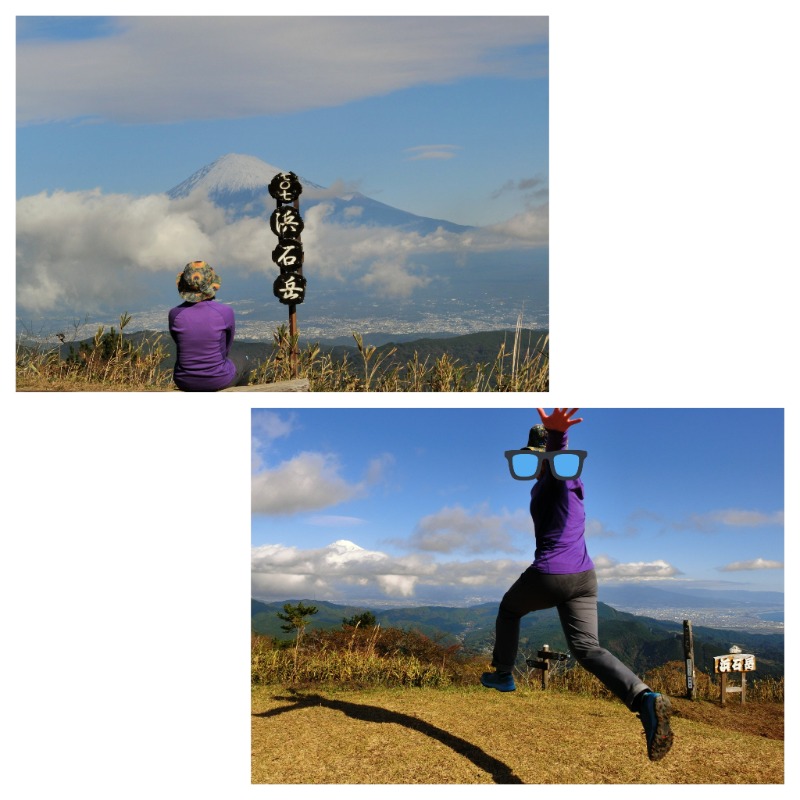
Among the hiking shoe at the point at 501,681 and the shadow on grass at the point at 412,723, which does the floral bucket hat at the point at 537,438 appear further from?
the shadow on grass at the point at 412,723

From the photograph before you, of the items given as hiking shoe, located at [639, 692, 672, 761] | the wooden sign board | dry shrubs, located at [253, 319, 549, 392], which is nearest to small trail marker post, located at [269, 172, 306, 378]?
dry shrubs, located at [253, 319, 549, 392]

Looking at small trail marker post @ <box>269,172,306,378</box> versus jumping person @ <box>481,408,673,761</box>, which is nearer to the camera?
jumping person @ <box>481,408,673,761</box>

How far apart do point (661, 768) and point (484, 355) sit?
520 centimetres

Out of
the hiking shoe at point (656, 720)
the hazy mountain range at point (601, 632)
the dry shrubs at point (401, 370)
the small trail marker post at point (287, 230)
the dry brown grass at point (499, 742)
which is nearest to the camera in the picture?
the hiking shoe at point (656, 720)

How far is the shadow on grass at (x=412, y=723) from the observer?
7828 mm

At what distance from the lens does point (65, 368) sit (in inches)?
539

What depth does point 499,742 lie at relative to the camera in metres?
8.12

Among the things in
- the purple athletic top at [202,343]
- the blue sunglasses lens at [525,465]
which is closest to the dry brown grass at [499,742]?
the blue sunglasses lens at [525,465]

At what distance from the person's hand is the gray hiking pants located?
1.04 meters

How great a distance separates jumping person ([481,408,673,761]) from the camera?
741 cm

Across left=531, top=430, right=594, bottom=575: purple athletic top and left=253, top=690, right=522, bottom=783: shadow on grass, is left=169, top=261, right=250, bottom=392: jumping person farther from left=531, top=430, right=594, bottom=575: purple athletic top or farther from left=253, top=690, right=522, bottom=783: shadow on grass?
left=531, top=430, right=594, bottom=575: purple athletic top

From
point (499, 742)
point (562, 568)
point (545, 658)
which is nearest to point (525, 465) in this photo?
point (562, 568)

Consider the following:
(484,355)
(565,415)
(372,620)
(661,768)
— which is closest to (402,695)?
(372,620)
